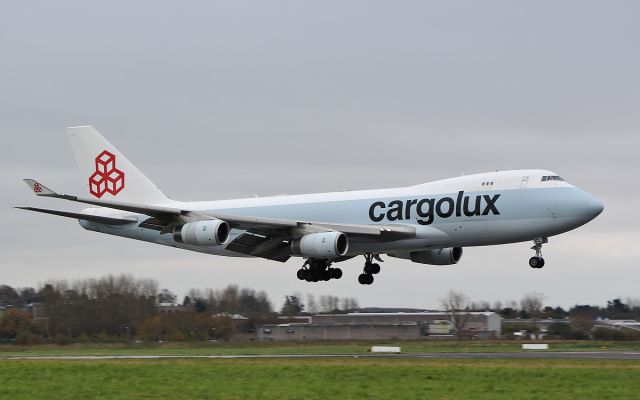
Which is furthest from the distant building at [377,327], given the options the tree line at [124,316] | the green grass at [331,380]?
the green grass at [331,380]

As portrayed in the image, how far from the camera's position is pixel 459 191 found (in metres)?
55.9

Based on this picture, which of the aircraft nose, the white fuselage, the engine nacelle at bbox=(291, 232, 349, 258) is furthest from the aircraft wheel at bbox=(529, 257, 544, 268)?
the engine nacelle at bbox=(291, 232, 349, 258)

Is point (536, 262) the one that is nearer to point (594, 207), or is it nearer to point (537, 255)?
point (537, 255)

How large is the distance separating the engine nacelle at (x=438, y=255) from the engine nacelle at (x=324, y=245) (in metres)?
6.00

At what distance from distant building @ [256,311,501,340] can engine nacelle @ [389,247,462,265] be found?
11996 millimetres

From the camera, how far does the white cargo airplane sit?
54.2 meters

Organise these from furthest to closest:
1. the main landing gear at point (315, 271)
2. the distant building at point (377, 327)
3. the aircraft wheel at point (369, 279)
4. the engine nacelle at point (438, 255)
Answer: the distant building at point (377, 327) → the aircraft wheel at point (369, 279) → the engine nacelle at point (438, 255) → the main landing gear at point (315, 271)

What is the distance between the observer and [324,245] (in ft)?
184

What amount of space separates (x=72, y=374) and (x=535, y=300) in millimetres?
69244

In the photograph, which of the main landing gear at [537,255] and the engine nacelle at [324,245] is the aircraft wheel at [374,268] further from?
the main landing gear at [537,255]

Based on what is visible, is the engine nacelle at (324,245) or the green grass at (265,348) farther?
the green grass at (265,348)

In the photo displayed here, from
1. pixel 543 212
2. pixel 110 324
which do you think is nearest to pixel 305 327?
pixel 110 324

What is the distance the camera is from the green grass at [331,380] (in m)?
31.2

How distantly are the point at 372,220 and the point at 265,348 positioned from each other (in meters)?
9.55
